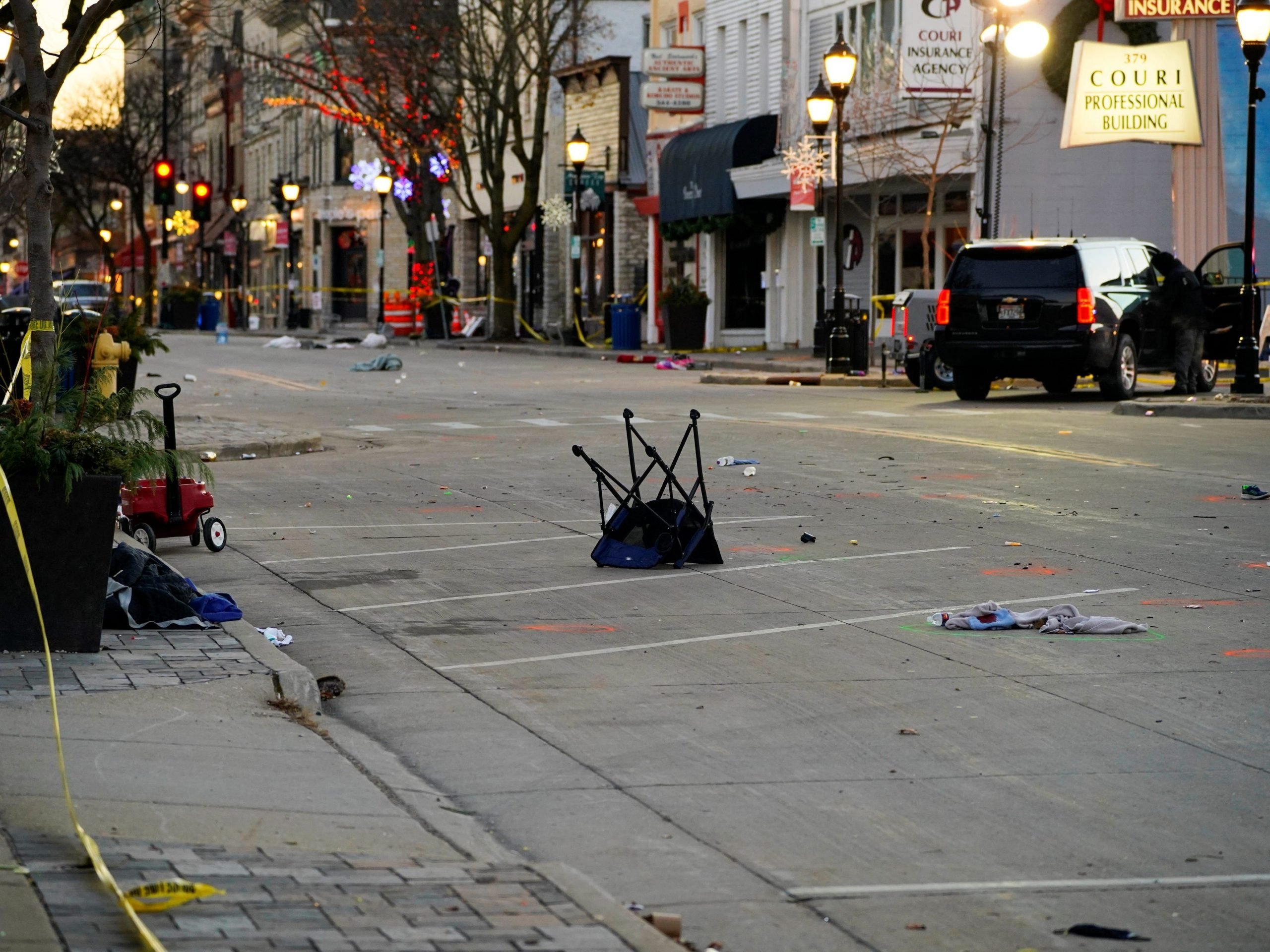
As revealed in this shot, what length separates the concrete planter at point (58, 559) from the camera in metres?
7.96

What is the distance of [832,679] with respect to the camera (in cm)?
830

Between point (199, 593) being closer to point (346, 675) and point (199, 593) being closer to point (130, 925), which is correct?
point (346, 675)

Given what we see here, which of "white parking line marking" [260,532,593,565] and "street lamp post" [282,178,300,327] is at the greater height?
"street lamp post" [282,178,300,327]

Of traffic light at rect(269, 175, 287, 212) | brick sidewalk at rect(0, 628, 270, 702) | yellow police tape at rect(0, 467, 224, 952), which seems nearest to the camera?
yellow police tape at rect(0, 467, 224, 952)

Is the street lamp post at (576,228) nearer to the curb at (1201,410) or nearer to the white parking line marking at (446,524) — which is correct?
the curb at (1201,410)

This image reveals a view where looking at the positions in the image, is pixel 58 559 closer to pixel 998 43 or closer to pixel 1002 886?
pixel 1002 886

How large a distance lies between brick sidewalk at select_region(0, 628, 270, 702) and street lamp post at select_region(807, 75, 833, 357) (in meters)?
27.8

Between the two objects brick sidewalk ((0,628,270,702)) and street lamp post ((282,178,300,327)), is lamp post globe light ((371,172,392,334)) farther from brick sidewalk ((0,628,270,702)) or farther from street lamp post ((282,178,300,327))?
brick sidewalk ((0,628,270,702))

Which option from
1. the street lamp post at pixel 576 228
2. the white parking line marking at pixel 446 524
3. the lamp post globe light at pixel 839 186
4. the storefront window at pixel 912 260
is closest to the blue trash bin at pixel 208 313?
the street lamp post at pixel 576 228

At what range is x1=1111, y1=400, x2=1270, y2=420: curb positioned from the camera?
2294 cm

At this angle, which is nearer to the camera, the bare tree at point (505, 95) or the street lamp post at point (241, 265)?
the bare tree at point (505, 95)

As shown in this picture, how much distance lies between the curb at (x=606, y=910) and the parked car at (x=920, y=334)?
24.4 metres

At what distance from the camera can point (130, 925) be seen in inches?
181

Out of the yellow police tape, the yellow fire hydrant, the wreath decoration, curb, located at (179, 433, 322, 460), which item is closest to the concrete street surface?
curb, located at (179, 433, 322, 460)
